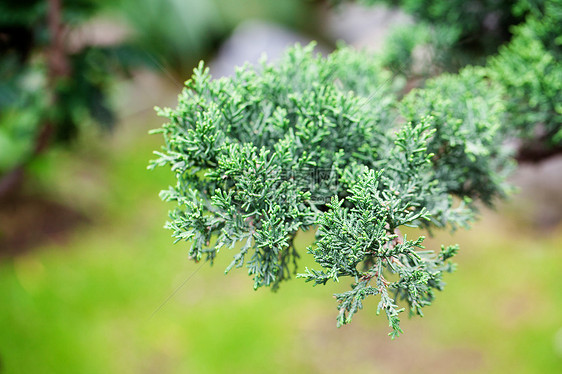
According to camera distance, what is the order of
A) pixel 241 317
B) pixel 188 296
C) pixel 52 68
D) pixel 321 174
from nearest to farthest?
pixel 321 174, pixel 52 68, pixel 241 317, pixel 188 296

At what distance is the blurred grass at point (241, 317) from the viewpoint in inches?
107

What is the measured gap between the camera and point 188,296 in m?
3.20

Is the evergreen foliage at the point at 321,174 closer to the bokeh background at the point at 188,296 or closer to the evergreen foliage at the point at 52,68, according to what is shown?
the bokeh background at the point at 188,296

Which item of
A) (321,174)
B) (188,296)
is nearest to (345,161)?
(321,174)

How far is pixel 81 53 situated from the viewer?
103 inches

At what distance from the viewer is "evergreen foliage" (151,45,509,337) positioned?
107 centimetres

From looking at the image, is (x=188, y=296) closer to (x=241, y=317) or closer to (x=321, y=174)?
(x=241, y=317)

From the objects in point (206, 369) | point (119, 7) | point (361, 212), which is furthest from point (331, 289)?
point (119, 7)

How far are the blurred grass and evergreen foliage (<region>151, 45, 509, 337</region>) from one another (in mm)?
1352

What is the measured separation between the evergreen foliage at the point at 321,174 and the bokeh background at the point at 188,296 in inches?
38.4

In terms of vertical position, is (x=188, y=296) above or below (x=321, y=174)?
above

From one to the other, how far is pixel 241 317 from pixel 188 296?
427mm

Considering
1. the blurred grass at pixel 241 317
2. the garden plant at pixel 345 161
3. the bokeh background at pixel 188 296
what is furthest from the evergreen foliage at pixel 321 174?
the blurred grass at pixel 241 317

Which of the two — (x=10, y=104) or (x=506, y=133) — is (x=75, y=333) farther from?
(x=506, y=133)
